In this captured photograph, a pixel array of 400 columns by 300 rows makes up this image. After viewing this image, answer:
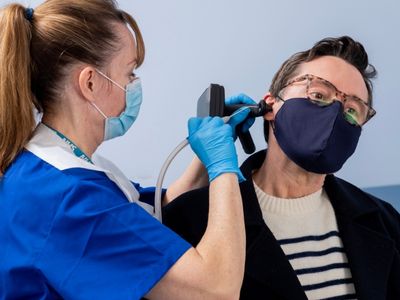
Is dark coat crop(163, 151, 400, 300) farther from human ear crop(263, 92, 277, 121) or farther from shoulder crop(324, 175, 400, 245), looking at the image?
human ear crop(263, 92, 277, 121)

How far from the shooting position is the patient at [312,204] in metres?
1.17

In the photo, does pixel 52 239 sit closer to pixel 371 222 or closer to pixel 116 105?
pixel 116 105

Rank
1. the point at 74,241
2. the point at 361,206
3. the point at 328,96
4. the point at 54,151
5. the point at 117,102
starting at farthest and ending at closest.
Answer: the point at 361,206 → the point at 328,96 → the point at 117,102 → the point at 54,151 → the point at 74,241

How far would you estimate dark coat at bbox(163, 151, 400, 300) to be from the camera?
1.17 m

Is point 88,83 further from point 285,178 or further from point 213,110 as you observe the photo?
point 285,178

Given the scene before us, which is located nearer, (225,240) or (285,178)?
(225,240)

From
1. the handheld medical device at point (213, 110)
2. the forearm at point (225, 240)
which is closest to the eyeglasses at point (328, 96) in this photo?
the handheld medical device at point (213, 110)

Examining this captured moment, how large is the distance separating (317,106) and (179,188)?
474mm

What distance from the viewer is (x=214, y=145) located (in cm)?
111

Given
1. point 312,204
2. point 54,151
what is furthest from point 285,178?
point 54,151

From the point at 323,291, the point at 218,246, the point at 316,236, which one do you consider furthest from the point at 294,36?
the point at 218,246

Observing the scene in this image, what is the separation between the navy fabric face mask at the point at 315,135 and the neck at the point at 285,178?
69 mm

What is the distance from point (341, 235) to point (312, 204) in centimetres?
11

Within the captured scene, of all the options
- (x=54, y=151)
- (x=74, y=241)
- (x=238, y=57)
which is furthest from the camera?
(x=238, y=57)
